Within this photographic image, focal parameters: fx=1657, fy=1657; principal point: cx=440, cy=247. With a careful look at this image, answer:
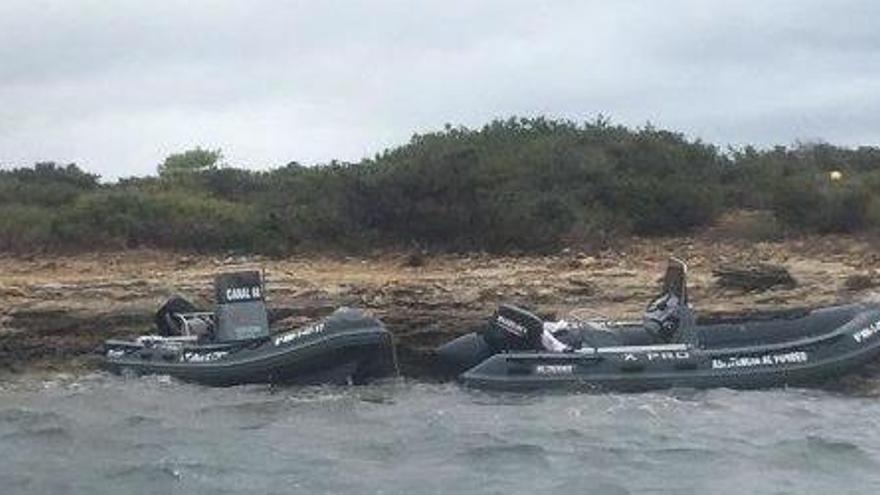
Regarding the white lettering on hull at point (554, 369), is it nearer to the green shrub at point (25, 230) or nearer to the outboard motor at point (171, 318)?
the outboard motor at point (171, 318)

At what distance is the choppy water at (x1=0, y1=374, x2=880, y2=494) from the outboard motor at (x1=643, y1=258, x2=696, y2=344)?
2.80 ft

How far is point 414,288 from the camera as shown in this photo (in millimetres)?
20172

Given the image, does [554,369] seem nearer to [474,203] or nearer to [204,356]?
[204,356]

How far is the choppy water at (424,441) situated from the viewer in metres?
12.3

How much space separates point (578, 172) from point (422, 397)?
10625mm

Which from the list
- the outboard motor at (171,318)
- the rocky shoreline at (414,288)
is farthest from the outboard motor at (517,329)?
the outboard motor at (171,318)

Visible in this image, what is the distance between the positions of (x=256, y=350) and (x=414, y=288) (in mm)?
3380

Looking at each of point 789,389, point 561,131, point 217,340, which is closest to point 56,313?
point 217,340

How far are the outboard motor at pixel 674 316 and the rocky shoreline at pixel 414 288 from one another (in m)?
1.74

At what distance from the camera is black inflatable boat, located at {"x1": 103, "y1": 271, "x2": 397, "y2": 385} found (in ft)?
56.1

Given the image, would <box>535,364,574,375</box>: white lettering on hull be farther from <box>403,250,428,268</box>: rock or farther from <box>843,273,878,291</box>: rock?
<box>403,250,428,268</box>: rock

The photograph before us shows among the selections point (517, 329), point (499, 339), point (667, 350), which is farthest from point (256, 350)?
point (667, 350)

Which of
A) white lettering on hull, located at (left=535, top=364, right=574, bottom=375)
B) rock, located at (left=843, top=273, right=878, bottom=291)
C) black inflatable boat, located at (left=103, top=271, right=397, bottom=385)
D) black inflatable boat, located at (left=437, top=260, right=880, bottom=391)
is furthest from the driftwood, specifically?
black inflatable boat, located at (left=103, top=271, right=397, bottom=385)

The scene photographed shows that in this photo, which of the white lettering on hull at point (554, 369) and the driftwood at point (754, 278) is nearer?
the white lettering on hull at point (554, 369)
